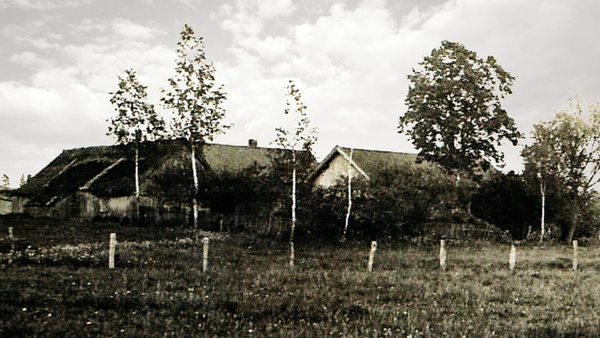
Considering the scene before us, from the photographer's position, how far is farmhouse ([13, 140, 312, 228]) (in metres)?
32.6

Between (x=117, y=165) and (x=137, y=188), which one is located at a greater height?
(x=117, y=165)

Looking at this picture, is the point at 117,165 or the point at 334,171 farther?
the point at 117,165

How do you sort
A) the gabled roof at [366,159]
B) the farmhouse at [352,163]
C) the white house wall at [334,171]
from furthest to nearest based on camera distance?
the white house wall at [334,171] < the farmhouse at [352,163] < the gabled roof at [366,159]

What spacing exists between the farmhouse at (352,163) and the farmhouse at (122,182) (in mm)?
4481

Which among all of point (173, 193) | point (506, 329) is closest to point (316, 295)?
point (506, 329)

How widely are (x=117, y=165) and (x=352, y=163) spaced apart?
21418 millimetres

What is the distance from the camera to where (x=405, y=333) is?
786 centimetres

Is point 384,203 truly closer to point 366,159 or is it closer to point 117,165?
point 366,159

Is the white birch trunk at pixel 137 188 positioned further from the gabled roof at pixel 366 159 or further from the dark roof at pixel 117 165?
the gabled roof at pixel 366 159

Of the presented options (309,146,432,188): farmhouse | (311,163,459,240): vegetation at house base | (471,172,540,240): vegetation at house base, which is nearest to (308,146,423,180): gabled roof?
(309,146,432,188): farmhouse

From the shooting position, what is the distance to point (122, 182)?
119ft

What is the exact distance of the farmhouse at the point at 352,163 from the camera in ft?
102

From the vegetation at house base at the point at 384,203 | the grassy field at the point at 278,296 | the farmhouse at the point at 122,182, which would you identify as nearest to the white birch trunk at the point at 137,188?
the farmhouse at the point at 122,182

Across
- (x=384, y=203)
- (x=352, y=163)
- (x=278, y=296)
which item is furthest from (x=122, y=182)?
(x=278, y=296)
